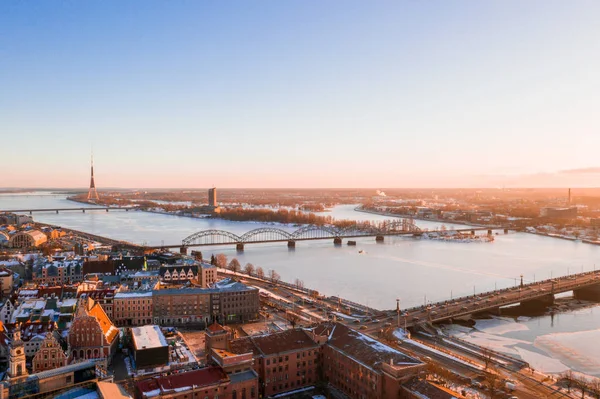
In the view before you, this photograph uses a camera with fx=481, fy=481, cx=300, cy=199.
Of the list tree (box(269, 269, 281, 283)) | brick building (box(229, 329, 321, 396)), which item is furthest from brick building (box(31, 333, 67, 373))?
tree (box(269, 269, 281, 283))

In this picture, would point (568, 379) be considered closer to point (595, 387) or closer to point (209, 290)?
point (595, 387)

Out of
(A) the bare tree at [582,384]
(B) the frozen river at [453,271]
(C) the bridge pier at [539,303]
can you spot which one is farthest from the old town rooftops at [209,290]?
(C) the bridge pier at [539,303]

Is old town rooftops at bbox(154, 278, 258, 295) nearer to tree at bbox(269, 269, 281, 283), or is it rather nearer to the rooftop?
tree at bbox(269, 269, 281, 283)

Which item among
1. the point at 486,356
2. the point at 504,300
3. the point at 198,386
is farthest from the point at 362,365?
the point at 504,300

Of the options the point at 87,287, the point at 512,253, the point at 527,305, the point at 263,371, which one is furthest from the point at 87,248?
the point at 512,253

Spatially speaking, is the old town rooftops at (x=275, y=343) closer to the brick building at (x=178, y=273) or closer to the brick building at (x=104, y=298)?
the brick building at (x=104, y=298)
